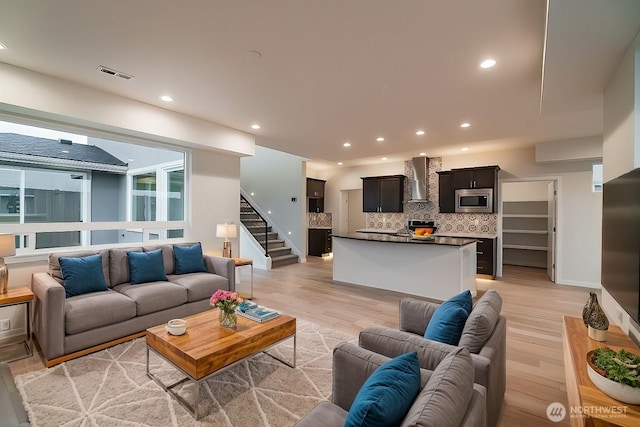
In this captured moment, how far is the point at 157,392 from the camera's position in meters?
2.31

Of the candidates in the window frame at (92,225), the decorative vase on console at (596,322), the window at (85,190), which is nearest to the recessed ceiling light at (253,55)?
the window frame at (92,225)

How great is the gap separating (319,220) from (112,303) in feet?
23.1

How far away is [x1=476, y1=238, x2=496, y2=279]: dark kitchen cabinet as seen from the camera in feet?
20.5

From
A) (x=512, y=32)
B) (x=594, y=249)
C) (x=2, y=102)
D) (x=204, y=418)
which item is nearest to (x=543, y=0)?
(x=512, y=32)

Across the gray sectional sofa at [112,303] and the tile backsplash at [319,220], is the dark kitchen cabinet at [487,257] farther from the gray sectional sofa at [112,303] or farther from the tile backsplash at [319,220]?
the gray sectional sofa at [112,303]

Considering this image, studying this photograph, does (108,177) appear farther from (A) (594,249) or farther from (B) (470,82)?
(A) (594,249)

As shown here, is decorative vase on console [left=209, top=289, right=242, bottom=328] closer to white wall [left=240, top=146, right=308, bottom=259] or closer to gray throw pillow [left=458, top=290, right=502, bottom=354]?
gray throw pillow [left=458, top=290, right=502, bottom=354]

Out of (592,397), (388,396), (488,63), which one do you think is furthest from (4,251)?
(488,63)

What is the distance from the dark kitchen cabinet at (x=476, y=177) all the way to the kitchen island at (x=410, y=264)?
1999 mm

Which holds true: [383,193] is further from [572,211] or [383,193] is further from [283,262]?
[572,211]

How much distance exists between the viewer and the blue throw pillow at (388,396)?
1.01 meters

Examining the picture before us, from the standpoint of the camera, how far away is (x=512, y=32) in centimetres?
235

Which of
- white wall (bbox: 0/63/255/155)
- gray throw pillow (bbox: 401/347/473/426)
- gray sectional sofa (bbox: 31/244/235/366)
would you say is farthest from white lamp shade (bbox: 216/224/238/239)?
gray throw pillow (bbox: 401/347/473/426)

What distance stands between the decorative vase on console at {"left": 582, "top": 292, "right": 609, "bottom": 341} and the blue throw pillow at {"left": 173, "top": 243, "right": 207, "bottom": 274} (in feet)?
13.9
